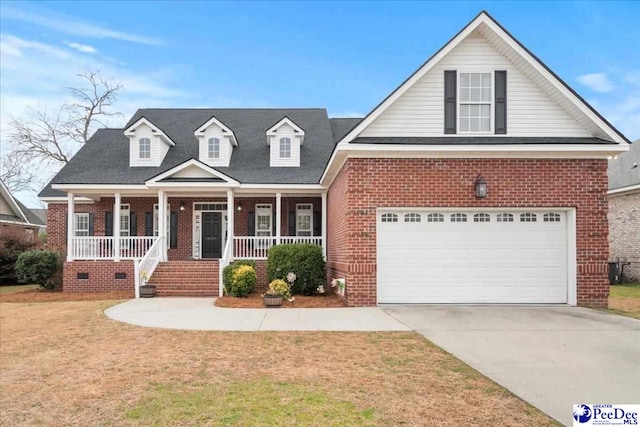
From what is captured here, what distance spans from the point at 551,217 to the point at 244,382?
9.34 metres

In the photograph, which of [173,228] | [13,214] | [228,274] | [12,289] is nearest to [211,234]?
[173,228]

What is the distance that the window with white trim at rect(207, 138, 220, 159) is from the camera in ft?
62.4

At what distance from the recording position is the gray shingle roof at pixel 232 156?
1769 cm

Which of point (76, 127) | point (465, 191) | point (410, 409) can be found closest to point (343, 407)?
point (410, 409)

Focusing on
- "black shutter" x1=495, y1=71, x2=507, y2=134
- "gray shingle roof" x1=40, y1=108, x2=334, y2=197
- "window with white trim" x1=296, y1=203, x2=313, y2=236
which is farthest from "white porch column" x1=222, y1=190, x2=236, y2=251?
"black shutter" x1=495, y1=71, x2=507, y2=134

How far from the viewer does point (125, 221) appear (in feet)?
63.2

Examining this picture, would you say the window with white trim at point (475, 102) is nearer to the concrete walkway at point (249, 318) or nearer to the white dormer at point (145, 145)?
the concrete walkway at point (249, 318)

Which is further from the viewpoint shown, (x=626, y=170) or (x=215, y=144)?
(x=626, y=170)

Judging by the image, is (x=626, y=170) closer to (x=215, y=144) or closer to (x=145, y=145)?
(x=215, y=144)

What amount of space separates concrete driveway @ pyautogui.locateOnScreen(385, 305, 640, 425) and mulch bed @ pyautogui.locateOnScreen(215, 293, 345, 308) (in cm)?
194

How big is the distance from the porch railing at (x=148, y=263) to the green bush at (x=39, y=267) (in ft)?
13.4

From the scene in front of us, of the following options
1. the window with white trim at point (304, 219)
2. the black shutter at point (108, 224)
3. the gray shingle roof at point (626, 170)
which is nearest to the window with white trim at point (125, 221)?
the black shutter at point (108, 224)

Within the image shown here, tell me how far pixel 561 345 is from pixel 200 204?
48.9ft

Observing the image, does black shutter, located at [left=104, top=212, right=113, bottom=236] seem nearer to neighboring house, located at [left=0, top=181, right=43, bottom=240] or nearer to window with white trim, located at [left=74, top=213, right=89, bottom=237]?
window with white trim, located at [left=74, top=213, right=89, bottom=237]
